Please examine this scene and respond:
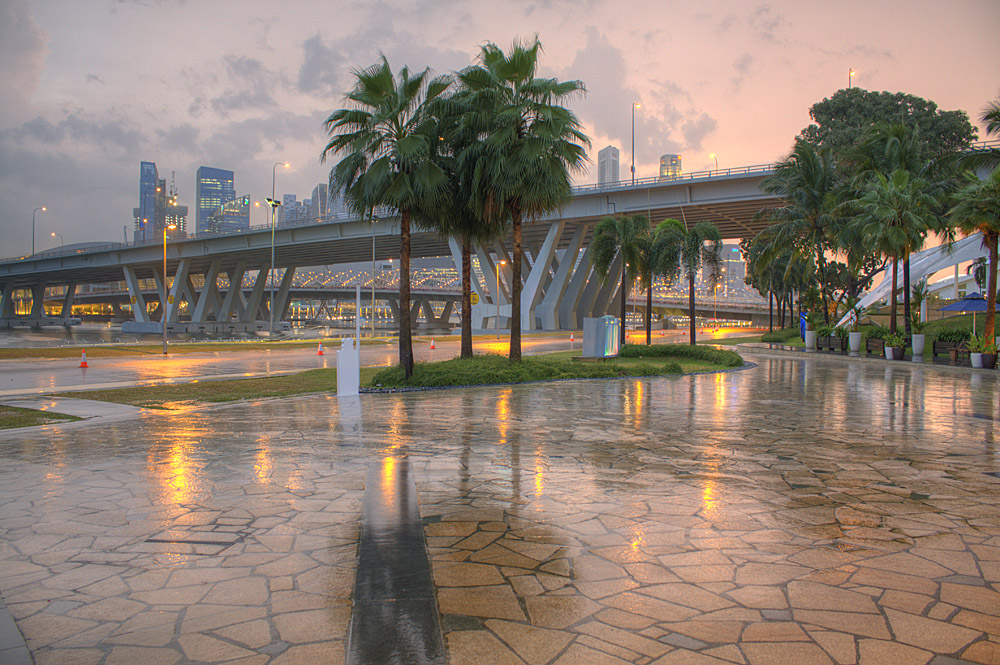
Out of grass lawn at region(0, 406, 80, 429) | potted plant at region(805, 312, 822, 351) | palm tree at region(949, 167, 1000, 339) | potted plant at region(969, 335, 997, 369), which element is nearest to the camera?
grass lawn at region(0, 406, 80, 429)

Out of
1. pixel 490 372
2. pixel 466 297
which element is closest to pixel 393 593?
pixel 490 372

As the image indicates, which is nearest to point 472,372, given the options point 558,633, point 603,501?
point 603,501

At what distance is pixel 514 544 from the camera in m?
4.80

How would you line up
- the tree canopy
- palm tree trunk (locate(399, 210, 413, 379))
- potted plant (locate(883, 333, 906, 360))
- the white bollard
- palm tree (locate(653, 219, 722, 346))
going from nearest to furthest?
the white bollard, palm tree trunk (locate(399, 210, 413, 379)), potted plant (locate(883, 333, 906, 360)), palm tree (locate(653, 219, 722, 346)), the tree canopy

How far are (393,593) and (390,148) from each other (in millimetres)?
15193

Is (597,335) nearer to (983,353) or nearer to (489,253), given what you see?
(983,353)

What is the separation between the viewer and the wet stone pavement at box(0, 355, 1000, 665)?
338 centimetres

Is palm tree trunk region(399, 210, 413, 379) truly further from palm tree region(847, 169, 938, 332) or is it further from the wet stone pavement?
palm tree region(847, 169, 938, 332)

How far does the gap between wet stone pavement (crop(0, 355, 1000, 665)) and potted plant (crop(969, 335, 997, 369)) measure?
1790cm

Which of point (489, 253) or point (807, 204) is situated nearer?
point (807, 204)

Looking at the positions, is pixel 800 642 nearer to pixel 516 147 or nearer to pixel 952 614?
pixel 952 614

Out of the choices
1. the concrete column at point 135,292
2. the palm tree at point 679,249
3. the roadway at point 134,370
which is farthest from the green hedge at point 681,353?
the concrete column at point 135,292

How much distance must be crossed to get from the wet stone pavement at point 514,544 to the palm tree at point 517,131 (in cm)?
1026

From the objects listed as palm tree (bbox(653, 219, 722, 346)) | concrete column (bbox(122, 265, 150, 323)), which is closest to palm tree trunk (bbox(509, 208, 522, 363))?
palm tree (bbox(653, 219, 722, 346))
